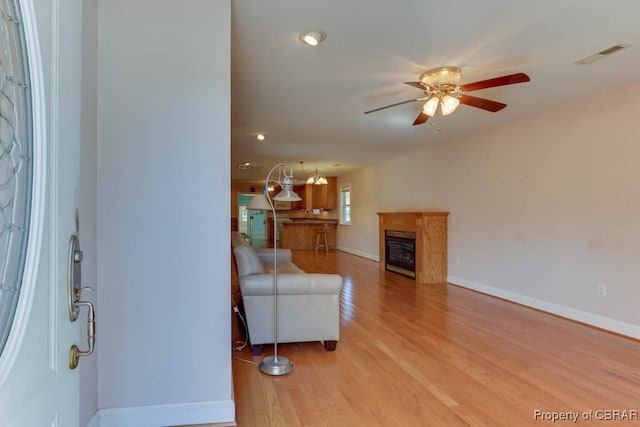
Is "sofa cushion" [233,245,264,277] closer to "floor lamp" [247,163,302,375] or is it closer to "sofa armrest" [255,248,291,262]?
Answer: "floor lamp" [247,163,302,375]

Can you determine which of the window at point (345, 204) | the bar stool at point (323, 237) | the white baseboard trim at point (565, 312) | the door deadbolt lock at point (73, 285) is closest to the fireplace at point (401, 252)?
the white baseboard trim at point (565, 312)

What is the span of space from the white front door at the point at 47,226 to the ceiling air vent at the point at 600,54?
131 inches

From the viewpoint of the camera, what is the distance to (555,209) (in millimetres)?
4086

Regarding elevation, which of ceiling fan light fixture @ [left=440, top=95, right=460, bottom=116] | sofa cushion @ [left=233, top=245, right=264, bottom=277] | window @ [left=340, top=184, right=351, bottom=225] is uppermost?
ceiling fan light fixture @ [left=440, top=95, right=460, bottom=116]

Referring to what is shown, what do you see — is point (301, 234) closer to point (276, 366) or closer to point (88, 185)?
point (276, 366)

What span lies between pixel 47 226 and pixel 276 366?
7.38ft

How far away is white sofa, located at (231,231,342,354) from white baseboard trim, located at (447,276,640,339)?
2729mm

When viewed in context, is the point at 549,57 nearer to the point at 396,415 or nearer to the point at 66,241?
the point at 396,415

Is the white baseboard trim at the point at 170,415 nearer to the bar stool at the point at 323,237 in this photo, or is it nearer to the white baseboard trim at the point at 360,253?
the white baseboard trim at the point at 360,253

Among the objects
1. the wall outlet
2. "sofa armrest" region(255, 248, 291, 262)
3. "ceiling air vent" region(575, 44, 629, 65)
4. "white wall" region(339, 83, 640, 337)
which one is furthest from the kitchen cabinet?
"ceiling air vent" region(575, 44, 629, 65)

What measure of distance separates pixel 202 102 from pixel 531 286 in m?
4.30

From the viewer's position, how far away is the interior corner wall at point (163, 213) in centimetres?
185

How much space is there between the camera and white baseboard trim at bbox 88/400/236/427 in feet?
6.08

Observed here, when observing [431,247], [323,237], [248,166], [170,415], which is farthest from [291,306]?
[323,237]
